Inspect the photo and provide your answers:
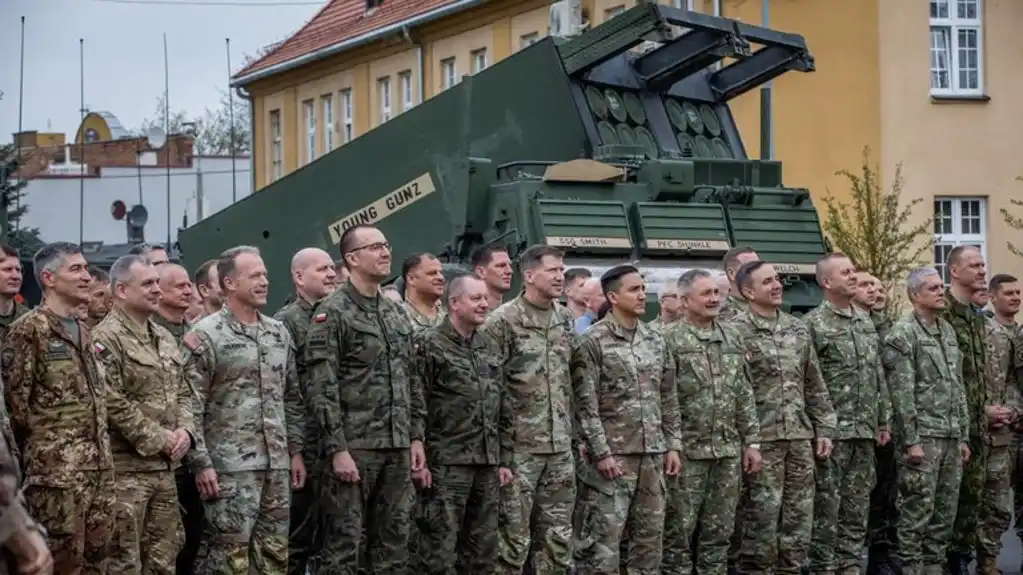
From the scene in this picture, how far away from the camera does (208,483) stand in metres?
9.59

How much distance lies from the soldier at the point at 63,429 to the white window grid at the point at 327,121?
3192cm

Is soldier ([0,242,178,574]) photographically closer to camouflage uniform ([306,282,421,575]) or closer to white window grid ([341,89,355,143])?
camouflage uniform ([306,282,421,575])

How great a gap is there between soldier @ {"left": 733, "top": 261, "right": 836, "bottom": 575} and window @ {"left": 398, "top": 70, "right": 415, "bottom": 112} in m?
25.5

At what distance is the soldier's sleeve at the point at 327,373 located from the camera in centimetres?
1016

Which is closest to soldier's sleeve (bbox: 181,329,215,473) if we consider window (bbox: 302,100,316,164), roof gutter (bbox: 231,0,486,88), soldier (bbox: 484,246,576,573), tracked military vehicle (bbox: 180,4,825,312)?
soldier (bbox: 484,246,576,573)

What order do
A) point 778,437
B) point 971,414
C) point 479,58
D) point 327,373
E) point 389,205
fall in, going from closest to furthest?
point 327,373, point 778,437, point 971,414, point 389,205, point 479,58

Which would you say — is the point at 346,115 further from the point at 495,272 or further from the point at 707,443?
the point at 707,443

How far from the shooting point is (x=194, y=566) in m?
10.0

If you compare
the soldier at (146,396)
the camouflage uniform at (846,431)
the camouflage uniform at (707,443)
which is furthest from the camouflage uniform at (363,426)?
the camouflage uniform at (846,431)

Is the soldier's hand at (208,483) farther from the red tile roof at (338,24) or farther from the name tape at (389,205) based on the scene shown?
the red tile roof at (338,24)

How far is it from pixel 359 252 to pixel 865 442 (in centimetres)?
397

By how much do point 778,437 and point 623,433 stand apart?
1.32m

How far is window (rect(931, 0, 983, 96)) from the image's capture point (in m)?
29.2

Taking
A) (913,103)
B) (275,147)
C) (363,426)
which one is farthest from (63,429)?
(275,147)
